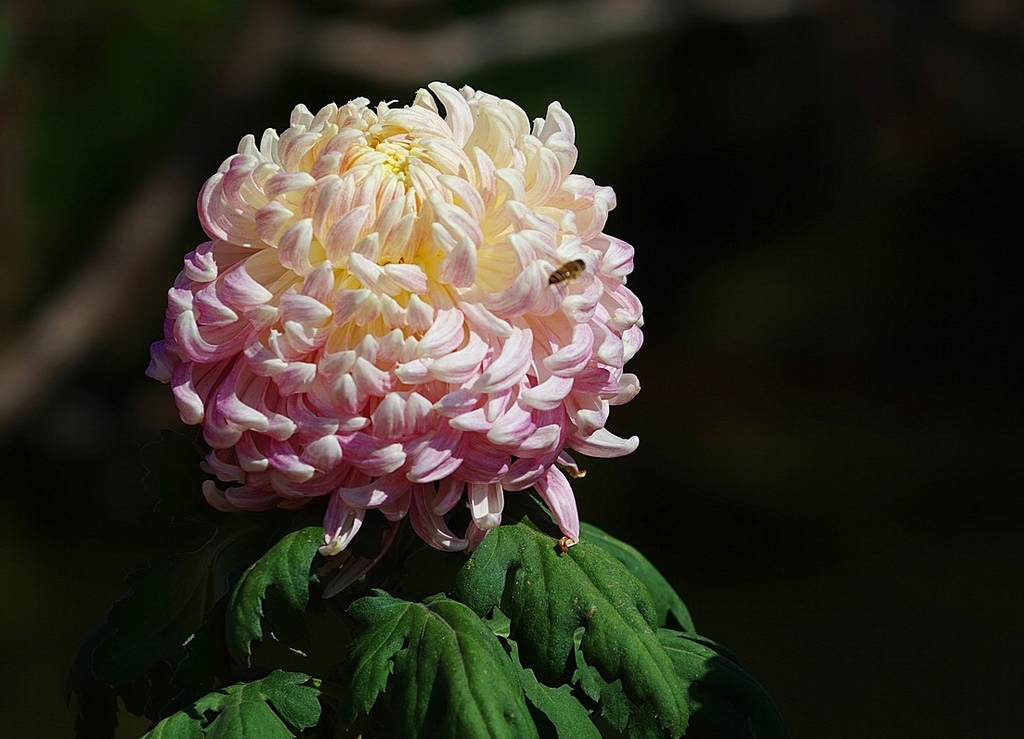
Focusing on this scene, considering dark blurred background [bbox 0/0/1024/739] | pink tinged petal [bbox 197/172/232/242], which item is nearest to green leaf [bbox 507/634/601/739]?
pink tinged petal [bbox 197/172/232/242]

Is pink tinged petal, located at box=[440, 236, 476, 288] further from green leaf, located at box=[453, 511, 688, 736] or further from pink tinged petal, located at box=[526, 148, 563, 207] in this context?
green leaf, located at box=[453, 511, 688, 736]

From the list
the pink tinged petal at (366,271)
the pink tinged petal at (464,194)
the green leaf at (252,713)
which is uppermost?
the pink tinged petal at (464,194)

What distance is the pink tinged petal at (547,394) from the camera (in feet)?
3.32

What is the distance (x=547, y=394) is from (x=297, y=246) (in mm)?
243

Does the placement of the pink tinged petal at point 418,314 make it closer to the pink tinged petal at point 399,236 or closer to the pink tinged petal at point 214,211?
the pink tinged petal at point 399,236

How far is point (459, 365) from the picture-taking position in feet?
3.25

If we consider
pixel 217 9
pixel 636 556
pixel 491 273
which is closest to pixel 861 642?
pixel 636 556

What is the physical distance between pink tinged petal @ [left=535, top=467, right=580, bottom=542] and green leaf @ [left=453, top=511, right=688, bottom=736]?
17mm

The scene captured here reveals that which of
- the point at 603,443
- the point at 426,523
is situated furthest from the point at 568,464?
the point at 426,523

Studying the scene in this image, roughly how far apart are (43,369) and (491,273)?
5.57m

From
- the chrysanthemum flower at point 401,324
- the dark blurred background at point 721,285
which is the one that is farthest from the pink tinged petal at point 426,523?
the dark blurred background at point 721,285

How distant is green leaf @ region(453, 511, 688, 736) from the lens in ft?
3.28

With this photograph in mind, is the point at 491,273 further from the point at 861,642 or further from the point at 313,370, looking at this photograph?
the point at 861,642

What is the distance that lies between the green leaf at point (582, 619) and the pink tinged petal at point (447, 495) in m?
0.05
